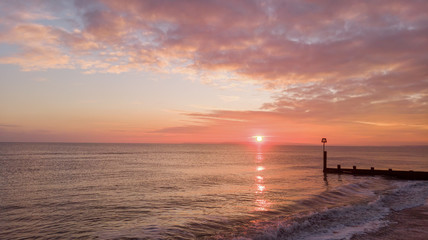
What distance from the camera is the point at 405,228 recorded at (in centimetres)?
1508

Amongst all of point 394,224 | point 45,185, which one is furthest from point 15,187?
point 394,224

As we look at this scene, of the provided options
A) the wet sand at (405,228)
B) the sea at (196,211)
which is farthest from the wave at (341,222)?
the wet sand at (405,228)

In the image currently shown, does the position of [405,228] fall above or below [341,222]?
above

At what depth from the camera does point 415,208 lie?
801 inches

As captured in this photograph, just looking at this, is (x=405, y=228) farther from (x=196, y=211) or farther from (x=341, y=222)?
(x=196, y=211)

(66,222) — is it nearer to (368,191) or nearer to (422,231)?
(422,231)

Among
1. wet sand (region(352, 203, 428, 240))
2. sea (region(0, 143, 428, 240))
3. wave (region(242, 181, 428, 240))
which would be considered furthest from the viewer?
sea (region(0, 143, 428, 240))

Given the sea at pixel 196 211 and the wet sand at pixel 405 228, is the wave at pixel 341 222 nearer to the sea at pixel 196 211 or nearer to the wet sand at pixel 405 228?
the sea at pixel 196 211

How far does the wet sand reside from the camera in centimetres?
1372

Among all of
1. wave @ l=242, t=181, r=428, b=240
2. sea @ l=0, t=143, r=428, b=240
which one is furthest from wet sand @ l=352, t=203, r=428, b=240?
sea @ l=0, t=143, r=428, b=240

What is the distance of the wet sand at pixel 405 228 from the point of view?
1372cm

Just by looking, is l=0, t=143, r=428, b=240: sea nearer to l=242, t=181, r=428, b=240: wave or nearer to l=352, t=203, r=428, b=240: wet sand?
l=242, t=181, r=428, b=240: wave

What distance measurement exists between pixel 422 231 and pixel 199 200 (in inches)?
613

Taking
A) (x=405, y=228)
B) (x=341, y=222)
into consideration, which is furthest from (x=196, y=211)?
(x=405, y=228)
